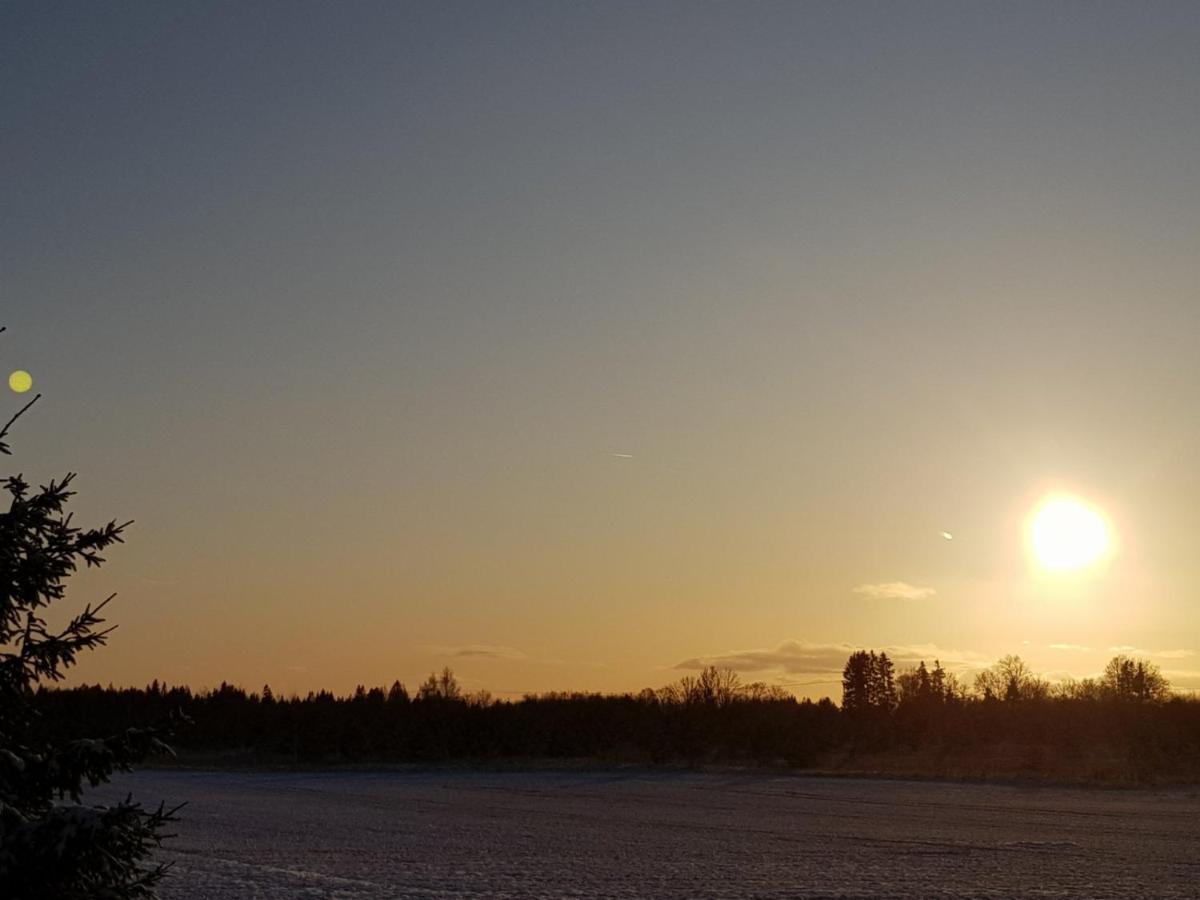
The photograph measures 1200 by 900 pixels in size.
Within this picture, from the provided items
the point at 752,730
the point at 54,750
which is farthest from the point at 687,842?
the point at 752,730

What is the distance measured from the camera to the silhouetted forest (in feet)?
263

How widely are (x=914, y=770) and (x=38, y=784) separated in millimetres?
77912

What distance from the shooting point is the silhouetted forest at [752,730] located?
8031cm

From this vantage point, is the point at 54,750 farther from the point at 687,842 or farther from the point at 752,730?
the point at 752,730

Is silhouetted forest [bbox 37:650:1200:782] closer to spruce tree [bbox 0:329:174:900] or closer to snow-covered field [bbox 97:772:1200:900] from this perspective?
snow-covered field [bbox 97:772:1200:900]

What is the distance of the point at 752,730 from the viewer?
9994 cm

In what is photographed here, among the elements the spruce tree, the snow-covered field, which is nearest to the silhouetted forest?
the snow-covered field

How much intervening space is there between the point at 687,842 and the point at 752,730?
66.1 m

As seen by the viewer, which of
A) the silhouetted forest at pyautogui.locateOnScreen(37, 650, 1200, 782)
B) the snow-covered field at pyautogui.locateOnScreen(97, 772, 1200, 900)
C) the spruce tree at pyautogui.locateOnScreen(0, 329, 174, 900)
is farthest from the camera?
the silhouetted forest at pyautogui.locateOnScreen(37, 650, 1200, 782)

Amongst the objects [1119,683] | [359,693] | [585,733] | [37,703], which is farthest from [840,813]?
[359,693]

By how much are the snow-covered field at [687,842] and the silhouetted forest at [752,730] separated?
855 inches

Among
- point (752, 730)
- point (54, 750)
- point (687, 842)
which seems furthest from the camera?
point (752, 730)

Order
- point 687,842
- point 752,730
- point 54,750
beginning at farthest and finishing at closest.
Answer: point 752,730 < point 687,842 < point 54,750

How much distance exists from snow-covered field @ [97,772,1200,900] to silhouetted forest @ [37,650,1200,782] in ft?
71.3
